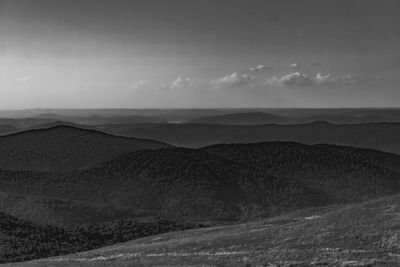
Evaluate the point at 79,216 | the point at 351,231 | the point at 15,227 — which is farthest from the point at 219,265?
the point at 79,216

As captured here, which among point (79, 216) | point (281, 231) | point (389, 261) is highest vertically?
point (389, 261)

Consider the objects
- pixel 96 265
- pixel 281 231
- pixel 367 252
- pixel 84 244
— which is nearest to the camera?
pixel 367 252

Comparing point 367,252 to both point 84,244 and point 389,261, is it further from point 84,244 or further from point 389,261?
point 84,244

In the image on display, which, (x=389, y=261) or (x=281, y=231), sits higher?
(x=389, y=261)

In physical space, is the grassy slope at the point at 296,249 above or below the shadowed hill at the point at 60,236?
above

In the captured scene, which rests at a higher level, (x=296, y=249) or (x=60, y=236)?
(x=296, y=249)

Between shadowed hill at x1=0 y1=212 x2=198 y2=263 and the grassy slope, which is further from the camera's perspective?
shadowed hill at x1=0 y1=212 x2=198 y2=263

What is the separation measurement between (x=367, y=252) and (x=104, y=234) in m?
114

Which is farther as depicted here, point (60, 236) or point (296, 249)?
point (60, 236)

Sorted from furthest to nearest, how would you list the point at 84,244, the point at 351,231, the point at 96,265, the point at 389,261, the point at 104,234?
the point at 104,234 → the point at 84,244 → the point at 351,231 → the point at 96,265 → the point at 389,261

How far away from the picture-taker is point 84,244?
132000 millimetres

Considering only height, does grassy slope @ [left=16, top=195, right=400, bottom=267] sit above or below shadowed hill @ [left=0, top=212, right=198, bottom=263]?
above

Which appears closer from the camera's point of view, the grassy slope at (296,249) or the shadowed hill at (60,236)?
the grassy slope at (296,249)

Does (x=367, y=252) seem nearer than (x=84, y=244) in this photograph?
Yes
